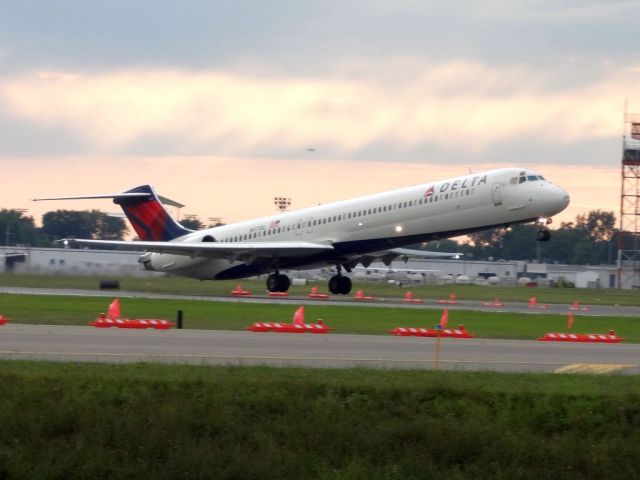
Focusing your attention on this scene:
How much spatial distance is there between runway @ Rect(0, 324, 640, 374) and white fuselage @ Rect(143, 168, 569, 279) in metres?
16.9

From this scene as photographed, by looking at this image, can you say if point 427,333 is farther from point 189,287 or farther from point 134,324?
point 189,287

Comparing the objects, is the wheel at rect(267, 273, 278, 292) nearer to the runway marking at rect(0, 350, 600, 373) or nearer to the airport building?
the airport building

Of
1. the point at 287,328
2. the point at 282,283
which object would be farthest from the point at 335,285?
the point at 287,328

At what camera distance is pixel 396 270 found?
10506 cm

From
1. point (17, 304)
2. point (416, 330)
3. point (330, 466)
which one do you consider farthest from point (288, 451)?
point (17, 304)

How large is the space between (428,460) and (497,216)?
31.1 metres

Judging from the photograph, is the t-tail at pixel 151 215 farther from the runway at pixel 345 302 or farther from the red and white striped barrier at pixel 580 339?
the red and white striped barrier at pixel 580 339

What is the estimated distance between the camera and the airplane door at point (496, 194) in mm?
45375

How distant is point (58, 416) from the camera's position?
16.2 meters

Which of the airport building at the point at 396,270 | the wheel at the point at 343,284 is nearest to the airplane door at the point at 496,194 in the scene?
the wheel at the point at 343,284

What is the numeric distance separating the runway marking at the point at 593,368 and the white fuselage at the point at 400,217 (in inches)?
866

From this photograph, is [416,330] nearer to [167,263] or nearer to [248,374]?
[248,374]

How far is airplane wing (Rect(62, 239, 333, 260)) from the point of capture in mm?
50719

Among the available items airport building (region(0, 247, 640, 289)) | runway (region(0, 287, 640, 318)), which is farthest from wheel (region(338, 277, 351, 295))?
airport building (region(0, 247, 640, 289))
